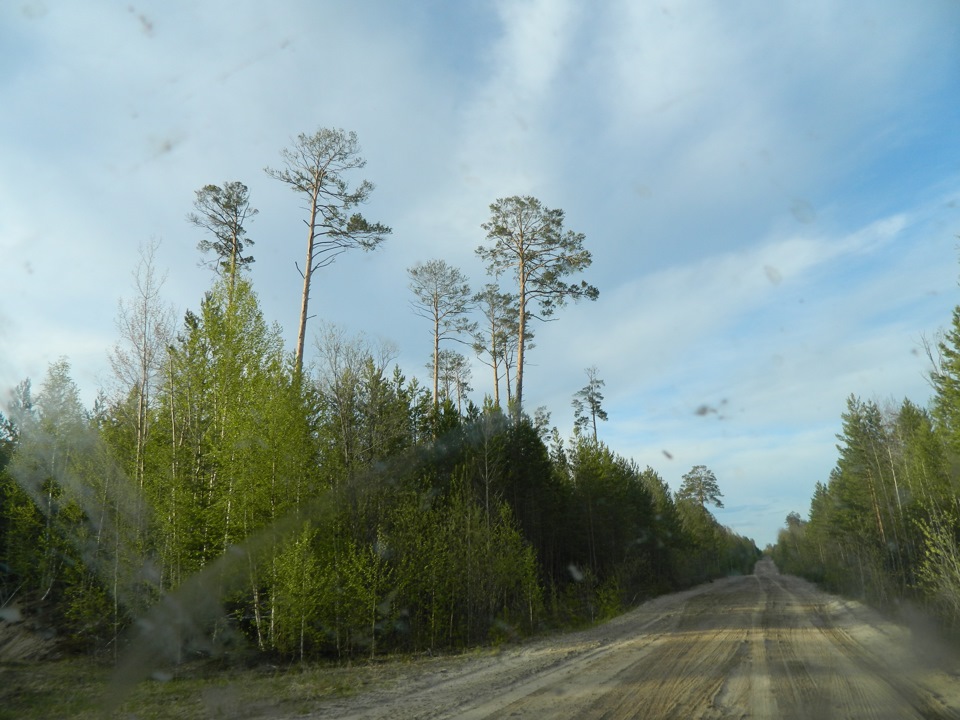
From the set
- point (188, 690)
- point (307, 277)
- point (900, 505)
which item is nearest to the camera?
point (188, 690)

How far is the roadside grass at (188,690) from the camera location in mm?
9320

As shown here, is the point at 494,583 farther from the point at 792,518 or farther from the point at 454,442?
the point at 792,518

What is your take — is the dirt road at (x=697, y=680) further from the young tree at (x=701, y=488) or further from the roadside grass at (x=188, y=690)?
the young tree at (x=701, y=488)

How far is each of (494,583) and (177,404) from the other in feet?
34.1

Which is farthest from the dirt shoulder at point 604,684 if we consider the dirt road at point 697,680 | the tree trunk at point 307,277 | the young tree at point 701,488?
the young tree at point 701,488

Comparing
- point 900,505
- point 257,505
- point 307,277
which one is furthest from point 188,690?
point 900,505

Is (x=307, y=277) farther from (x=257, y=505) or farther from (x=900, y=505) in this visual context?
(x=900, y=505)

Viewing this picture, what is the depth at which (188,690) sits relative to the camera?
11.2m

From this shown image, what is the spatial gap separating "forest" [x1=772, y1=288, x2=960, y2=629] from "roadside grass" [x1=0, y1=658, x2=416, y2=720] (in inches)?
517

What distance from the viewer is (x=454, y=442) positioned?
25.5 m

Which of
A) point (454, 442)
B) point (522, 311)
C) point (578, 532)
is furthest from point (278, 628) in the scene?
point (578, 532)

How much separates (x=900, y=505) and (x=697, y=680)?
143 ft

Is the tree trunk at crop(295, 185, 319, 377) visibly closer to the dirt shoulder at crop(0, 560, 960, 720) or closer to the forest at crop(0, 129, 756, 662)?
the forest at crop(0, 129, 756, 662)

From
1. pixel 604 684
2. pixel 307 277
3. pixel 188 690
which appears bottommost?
pixel 188 690
